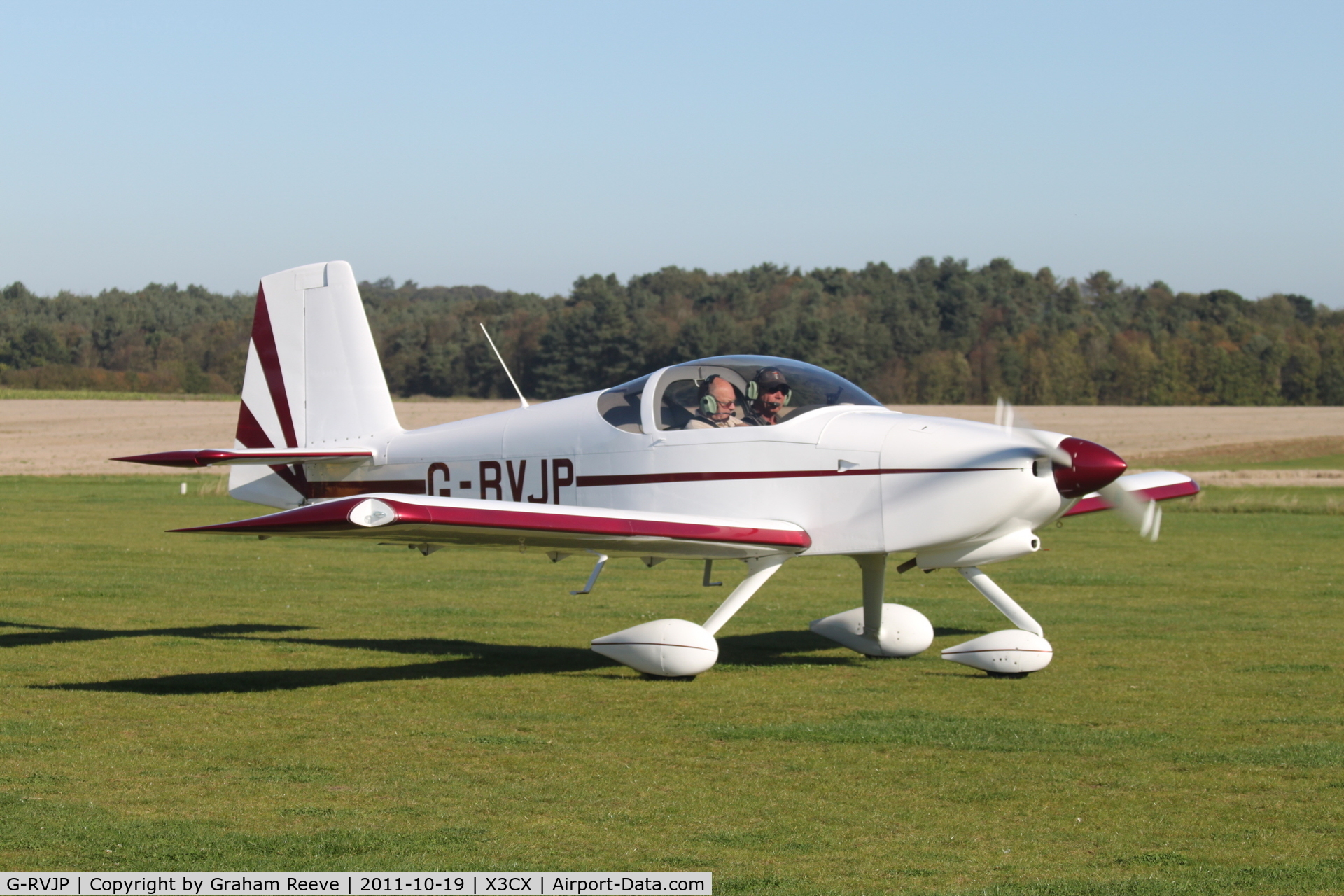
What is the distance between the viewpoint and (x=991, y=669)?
8992 millimetres

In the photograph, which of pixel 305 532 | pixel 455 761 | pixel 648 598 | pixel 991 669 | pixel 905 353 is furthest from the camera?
pixel 905 353

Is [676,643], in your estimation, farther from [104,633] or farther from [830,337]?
[830,337]

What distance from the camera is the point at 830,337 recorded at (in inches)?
3767

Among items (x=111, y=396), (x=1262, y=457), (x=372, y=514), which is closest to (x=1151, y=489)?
(x=372, y=514)

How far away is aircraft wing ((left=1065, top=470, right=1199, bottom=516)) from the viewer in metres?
10.3

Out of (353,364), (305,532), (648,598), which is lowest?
(648,598)

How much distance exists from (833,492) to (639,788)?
3.46m

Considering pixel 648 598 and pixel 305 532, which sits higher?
pixel 305 532

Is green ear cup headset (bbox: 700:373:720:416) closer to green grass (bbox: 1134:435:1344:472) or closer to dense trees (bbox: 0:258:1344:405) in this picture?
green grass (bbox: 1134:435:1344:472)

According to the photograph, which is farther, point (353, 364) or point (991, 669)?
point (353, 364)

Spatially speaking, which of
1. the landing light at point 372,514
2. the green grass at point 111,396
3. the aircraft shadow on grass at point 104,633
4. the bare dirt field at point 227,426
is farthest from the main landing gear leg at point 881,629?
the green grass at point 111,396

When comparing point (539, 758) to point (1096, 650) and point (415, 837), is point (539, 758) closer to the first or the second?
point (415, 837)

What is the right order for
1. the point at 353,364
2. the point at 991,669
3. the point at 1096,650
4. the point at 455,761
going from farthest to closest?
1. the point at 353,364
2. the point at 1096,650
3. the point at 991,669
4. the point at 455,761

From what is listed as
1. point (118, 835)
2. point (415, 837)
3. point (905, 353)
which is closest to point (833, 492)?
point (415, 837)
